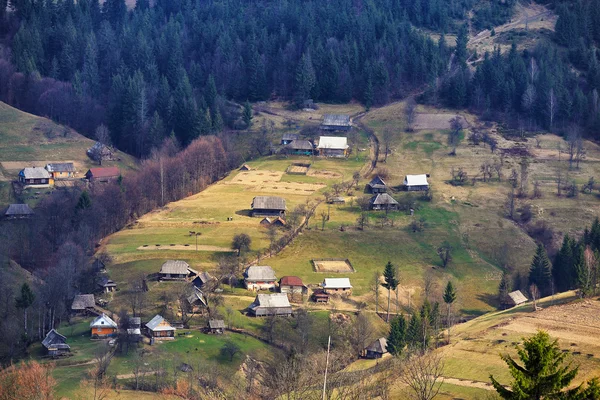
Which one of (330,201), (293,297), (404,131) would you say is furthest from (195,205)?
(404,131)

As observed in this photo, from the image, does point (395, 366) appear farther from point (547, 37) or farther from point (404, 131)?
point (547, 37)

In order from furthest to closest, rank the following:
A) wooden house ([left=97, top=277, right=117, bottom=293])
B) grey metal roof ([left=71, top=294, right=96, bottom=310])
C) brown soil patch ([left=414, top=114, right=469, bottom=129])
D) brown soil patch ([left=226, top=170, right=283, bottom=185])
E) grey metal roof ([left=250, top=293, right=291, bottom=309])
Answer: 1. brown soil patch ([left=414, top=114, right=469, bottom=129])
2. brown soil patch ([left=226, top=170, right=283, bottom=185])
3. wooden house ([left=97, top=277, right=117, bottom=293])
4. grey metal roof ([left=250, top=293, right=291, bottom=309])
5. grey metal roof ([left=71, top=294, right=96, bottom=310])

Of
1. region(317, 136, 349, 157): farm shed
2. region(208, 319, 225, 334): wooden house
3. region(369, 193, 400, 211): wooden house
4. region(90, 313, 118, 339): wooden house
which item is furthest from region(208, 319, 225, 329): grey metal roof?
region(317, 136, 349, 157): farm shed

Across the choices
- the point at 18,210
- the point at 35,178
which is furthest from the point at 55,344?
the point at 35,178

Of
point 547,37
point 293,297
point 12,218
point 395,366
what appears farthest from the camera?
point 547,37

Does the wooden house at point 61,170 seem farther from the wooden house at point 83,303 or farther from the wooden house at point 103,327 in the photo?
the wooden house at point 103,327

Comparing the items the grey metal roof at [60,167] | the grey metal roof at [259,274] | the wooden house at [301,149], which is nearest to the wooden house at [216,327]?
the grey metal roof at [259,274]

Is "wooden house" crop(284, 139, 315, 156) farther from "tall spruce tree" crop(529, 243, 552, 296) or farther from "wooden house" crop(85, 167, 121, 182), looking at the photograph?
"tall spruce tree" crop(529, 243, 552, 296)

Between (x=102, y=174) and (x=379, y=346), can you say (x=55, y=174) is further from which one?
(x=379, y=346)
